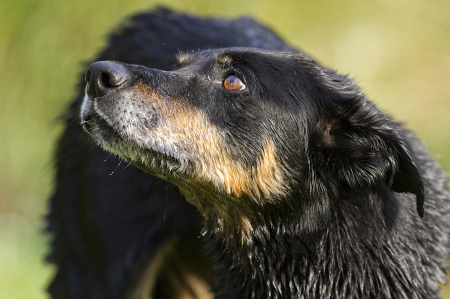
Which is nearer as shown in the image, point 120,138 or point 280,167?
point 120,138

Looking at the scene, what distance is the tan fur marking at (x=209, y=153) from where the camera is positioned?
3.33 meters

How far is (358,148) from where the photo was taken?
3.62m

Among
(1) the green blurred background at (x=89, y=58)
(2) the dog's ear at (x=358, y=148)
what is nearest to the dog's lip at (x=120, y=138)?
(2) the dog's ear at (x=358, y=148)

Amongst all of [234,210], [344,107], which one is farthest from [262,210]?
[344,107]

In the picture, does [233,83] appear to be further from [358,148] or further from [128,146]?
[358,148]

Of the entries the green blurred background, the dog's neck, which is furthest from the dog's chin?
the green blurred background

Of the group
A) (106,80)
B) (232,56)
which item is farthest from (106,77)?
(232,56)

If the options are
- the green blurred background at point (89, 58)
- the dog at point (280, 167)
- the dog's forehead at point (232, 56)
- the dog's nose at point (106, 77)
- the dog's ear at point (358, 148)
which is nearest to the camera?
the dog's nose at point (106, 77)

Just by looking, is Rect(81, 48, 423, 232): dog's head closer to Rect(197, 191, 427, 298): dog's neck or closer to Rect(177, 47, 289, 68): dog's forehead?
Rect(177, 47, 289, 68): dog's forehead

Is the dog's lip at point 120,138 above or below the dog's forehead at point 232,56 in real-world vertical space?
below

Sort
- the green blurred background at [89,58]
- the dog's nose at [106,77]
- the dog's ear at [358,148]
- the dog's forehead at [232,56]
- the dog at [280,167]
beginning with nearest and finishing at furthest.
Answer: the dog's nose at [106,77], the dog at [280,167], the dog's ear at [358,148], the dog's forehead at [232,56], the green blurred background at [89,58]

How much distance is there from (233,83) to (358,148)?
902 mm

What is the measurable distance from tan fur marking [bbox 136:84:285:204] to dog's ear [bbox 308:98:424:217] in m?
0.31

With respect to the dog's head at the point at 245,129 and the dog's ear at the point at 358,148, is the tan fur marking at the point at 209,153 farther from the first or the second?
the dog's ear at the point at 358,148
